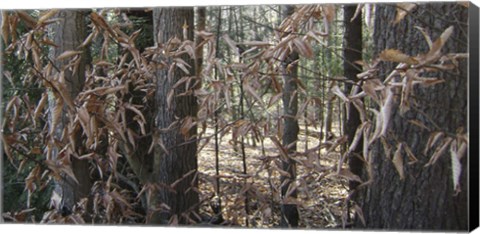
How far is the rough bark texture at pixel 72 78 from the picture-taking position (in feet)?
8.86

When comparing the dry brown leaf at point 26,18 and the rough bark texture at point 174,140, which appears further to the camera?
the rough bark texture at point 174,140

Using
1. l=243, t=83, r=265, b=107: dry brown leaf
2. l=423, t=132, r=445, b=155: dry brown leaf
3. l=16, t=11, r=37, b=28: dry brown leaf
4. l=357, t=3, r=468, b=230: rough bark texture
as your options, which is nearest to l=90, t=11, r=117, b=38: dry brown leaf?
l=16, t=11, r=37, b=28: dry brown leaf

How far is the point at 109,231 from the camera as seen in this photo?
2.76m

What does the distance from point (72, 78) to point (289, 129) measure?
0.97m

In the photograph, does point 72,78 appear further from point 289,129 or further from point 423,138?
point 423,138

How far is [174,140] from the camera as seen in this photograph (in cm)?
285

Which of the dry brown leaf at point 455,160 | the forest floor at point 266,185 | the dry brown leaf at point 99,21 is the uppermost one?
the dry brown leaf at point 99,21

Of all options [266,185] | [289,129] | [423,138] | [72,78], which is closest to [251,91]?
[289,129]

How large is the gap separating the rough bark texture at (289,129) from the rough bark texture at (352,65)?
21cm

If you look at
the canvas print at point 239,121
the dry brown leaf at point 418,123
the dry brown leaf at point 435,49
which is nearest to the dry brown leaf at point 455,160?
the canvas print at point 239,121

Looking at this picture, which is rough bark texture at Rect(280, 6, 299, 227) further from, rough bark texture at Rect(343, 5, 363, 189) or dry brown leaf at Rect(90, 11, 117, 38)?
dry brown leaf at Rect(90, 11, 117, 38)

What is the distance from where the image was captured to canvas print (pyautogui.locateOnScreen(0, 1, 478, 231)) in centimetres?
227

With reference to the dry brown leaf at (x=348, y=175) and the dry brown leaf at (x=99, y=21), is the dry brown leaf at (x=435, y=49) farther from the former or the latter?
the dry brown leaf at (x=99, y=21)

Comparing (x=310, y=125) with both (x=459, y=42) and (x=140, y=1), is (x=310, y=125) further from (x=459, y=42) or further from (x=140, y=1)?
(x=140, y=1)
